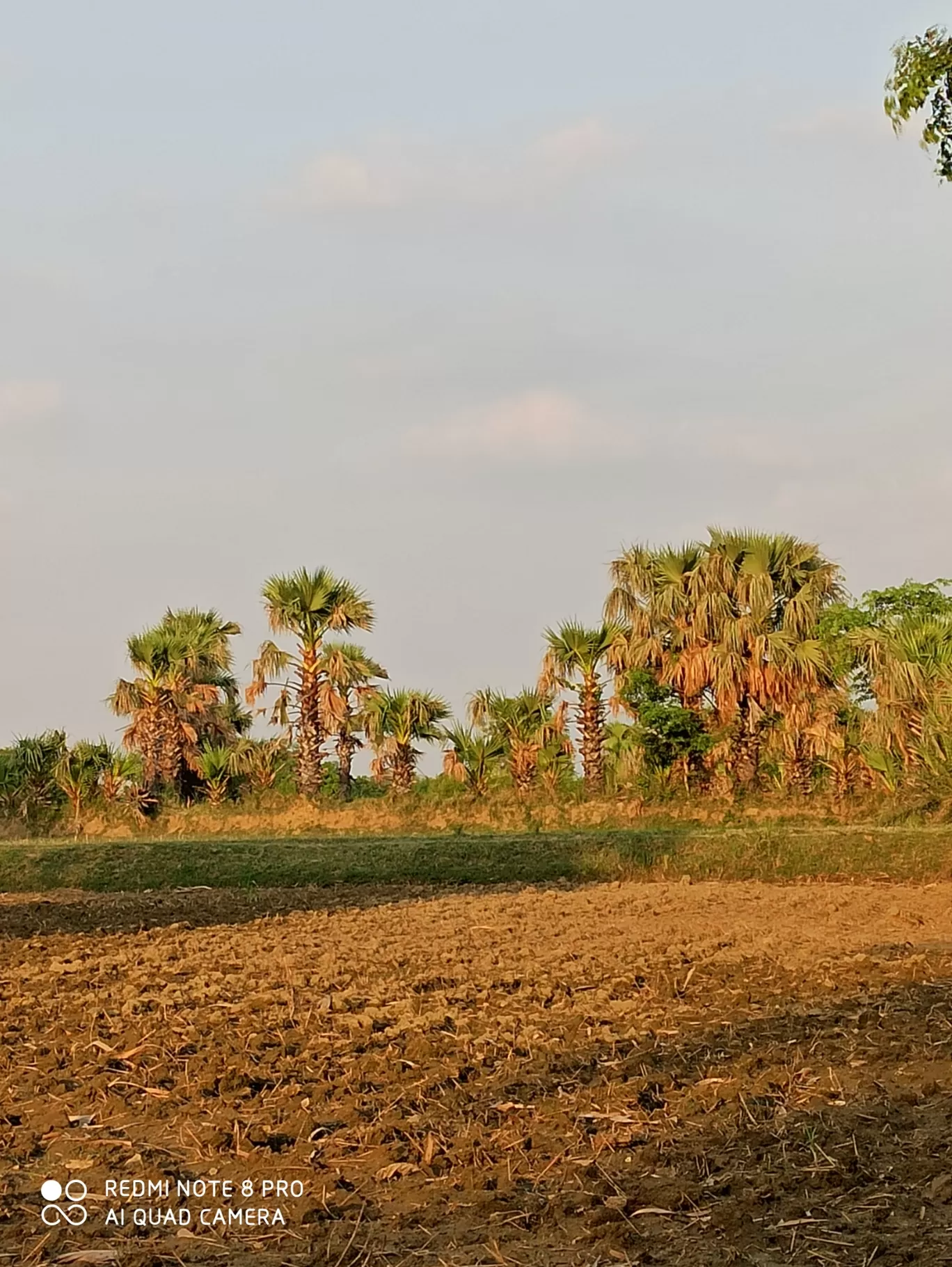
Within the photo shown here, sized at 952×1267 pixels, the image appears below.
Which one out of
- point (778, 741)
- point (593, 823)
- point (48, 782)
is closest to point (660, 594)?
point (778, 741)

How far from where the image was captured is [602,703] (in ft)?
109

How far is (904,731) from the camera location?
2567 centimetres

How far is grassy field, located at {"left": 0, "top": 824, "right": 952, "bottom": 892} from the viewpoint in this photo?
2208 centimetres

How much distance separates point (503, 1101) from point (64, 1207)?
200cm

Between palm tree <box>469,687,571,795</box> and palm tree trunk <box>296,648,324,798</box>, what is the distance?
3.78 meters

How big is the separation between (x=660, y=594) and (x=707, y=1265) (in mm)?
28593

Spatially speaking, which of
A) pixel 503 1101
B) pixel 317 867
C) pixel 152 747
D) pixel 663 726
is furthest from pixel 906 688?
pixel 503 1101

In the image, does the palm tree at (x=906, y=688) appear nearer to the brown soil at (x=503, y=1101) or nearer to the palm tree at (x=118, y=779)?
the brown soil at (x=503, y=1101)

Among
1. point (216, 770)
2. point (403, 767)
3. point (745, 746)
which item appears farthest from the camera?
point (216, 770)

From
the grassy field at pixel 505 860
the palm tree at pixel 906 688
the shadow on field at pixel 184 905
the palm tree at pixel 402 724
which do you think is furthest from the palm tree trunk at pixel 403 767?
the shadow on field at pixel 184 905

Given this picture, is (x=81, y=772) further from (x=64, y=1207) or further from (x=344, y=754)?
(x=64, y=1207)

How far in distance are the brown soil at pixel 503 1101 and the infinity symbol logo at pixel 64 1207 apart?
5cm

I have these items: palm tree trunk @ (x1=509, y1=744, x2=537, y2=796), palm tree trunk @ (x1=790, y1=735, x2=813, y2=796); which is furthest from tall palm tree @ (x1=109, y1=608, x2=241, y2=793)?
palm tree trunk @ (x1=790, y1=735, x2=813, y2=796)

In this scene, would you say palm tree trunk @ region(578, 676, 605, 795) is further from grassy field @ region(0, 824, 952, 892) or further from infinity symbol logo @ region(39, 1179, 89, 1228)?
infinity symbol logo @ region(39, 1179, 89, 1228)
